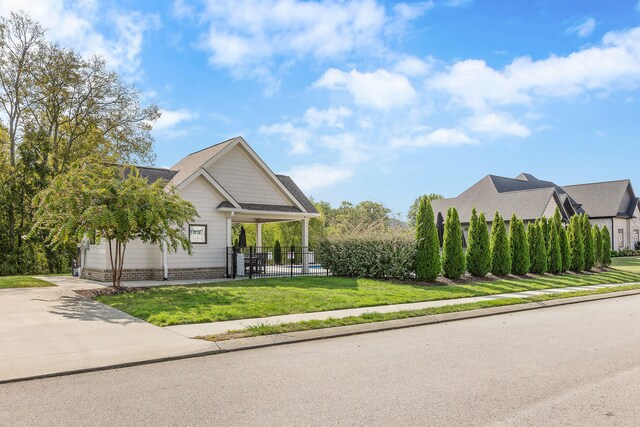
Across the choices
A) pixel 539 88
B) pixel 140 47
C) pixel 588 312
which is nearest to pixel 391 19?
pixel 539 88

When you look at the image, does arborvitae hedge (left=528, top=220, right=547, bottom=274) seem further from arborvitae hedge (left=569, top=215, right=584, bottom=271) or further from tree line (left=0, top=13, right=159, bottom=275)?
tree line (left=0, top=13, right=159, bottom=275)

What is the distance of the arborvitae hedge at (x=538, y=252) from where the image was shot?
21344mm

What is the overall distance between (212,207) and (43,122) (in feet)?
51.8

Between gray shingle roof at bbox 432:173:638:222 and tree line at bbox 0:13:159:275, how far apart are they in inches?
1124

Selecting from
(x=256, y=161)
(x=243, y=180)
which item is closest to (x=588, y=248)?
(x=256, y=161)

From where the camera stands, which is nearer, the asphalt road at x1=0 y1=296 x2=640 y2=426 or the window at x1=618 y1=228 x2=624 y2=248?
the asphalt road at x1=0 y1=296 x2=640 y2=426

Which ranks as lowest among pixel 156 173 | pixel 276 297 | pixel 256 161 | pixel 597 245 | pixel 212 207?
pixel 276 297

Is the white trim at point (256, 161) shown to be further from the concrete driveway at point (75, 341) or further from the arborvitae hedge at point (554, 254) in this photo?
the arborvitae hedge at point (554, 254)

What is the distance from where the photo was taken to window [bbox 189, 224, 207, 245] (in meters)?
18.7

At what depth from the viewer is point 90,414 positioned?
14.5 ft

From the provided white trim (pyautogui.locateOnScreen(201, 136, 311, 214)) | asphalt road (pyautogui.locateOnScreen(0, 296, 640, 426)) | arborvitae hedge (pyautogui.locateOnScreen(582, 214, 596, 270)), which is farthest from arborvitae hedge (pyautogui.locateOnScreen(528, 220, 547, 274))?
asphalt road (pyautogui.locateOnScreen(0, 296, 640, 426))

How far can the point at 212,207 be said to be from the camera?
19.1 m

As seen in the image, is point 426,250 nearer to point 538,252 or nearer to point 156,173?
point 538,252

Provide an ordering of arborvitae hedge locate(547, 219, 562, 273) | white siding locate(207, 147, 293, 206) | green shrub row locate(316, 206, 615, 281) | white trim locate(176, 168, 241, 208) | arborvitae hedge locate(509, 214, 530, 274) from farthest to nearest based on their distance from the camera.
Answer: arborvitae hedge locate(547, 219, 562, 273), white siding locate(207, 147, 293, 206), arborvitae hedge locate(509, 214, 530, 274), white trim locate(176, 168, 241, 208), green shrub row locate(316, 206, 615, 281)
